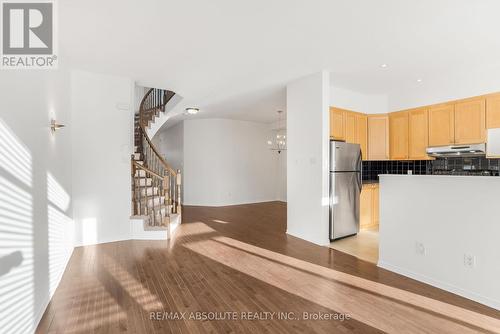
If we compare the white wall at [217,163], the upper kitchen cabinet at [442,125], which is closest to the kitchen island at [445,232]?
the upper kitchen cabinet at [442,125]

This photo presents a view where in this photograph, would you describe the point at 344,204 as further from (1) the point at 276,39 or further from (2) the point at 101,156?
(2) the point at 101,156

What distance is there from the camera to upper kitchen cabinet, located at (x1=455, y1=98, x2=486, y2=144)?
13.0ft

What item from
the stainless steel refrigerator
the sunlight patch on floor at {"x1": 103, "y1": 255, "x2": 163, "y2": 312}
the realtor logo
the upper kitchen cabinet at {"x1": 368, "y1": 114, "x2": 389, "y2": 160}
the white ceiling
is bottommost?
the sunlight patch on floor at {"x1": 103, "y1": 255, "x2": 163, "y2": 312}

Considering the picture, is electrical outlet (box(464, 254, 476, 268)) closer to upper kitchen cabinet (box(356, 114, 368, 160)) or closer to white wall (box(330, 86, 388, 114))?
upper kitchen cabinet (box(356, 114, 368, 160))

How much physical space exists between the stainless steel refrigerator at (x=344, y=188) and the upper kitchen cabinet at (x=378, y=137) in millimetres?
867

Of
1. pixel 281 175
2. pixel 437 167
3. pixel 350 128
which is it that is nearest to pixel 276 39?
pixel 350 128

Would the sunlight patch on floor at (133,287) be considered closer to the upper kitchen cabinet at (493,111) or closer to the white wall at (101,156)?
the white wall at (101,156)

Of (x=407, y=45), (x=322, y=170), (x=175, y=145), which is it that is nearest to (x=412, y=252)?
(x=322, y=170)

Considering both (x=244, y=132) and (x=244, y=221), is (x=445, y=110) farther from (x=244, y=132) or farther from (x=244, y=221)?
(x=244, y=132)

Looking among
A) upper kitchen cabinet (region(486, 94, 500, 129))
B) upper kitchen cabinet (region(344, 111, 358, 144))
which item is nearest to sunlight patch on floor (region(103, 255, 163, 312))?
upper kitchen cabinet (region(344, 111, 358, 144))

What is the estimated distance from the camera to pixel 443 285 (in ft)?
8.54

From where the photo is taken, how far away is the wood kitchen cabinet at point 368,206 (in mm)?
4992

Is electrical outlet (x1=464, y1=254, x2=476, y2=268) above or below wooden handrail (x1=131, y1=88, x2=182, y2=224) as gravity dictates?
below

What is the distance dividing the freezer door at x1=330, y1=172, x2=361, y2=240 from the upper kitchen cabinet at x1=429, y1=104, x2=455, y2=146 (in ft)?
5.11
